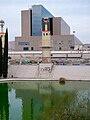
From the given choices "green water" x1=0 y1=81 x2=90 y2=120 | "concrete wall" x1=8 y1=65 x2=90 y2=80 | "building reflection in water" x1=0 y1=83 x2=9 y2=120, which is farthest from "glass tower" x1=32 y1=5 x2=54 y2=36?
"building reflection in water" x1=0 y1=83 x2=9 y2=120

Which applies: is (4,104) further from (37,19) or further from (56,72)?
(37,19)

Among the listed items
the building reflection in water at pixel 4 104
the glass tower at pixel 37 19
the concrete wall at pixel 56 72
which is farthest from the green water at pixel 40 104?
the glass tower at pixel 37 19

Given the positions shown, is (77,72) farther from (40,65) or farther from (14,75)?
(14,75)

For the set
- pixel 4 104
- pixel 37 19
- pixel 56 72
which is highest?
pixel 37 19

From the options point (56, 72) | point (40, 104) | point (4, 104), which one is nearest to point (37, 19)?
point (56, 72)

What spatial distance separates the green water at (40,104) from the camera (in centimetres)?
1263

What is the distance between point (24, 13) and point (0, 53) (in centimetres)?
5204

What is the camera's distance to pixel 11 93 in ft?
91.3

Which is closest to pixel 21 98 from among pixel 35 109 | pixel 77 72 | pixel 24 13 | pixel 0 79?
pixel 35 109

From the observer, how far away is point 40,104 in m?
22.0

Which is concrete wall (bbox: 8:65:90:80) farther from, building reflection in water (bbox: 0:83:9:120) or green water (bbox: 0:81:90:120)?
building reflection in water (bbox: 0:83:9:120)

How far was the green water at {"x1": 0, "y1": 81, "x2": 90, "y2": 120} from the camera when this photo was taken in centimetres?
1263

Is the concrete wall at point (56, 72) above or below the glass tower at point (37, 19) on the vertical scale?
below

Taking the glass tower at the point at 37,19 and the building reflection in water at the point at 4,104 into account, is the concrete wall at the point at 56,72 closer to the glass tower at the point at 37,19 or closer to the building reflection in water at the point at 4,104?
the building reflection in water at the point at 4,104
